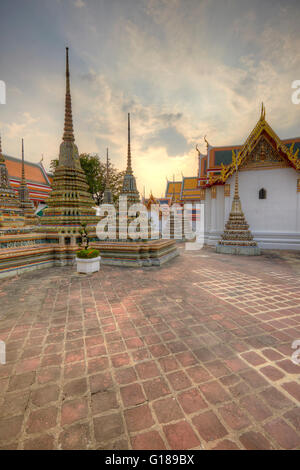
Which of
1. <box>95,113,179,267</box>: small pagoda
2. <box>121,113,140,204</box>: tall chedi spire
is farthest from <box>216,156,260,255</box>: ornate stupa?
<box>121,113,140,204</box>: tall chedi spire

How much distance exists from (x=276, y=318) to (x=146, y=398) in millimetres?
2804

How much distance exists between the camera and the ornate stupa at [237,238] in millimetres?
10523

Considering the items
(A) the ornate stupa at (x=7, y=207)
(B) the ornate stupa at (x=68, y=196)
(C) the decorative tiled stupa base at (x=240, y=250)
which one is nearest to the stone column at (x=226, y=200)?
(C) the decorative tiled stupa base at (x=240, y=250)

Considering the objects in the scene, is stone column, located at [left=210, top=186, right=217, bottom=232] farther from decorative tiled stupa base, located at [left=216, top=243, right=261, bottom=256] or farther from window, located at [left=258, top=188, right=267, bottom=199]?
decorative tiled stupa base, located at [left=216, top=243, right=261, bottom=256]

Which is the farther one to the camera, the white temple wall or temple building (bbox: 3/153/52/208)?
temple building (bbox: 3/153/52/208)

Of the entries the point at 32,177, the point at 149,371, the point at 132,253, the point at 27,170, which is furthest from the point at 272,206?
the point at 27,170

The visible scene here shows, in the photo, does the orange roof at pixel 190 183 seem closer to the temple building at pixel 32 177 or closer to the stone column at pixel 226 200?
the stone column at pixel 226 200

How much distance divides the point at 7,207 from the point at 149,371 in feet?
31.8

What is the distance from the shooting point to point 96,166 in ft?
96.3

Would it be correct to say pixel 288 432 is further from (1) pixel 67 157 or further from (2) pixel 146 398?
(1) pixel 67 157

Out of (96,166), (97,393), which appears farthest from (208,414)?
(96,166)

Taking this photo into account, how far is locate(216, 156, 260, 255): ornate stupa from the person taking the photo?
10.5m

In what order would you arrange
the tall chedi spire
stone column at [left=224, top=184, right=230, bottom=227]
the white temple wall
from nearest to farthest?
the tall chedi spire, the white temple wall, stone column at [left=224, top=184, right=230, bottom=227]

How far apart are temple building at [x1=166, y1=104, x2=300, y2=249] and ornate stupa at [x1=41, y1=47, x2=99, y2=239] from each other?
329 inches
